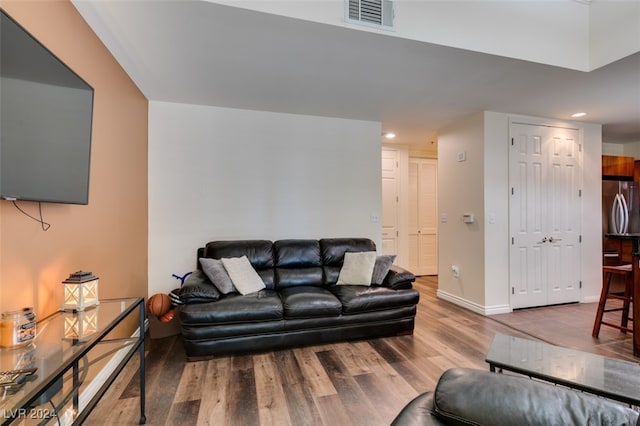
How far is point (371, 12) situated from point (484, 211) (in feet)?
8.68

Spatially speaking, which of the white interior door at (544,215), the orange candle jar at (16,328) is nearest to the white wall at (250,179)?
the white interior door at (544,215)

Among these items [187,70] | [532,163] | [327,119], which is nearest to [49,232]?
[187,70]

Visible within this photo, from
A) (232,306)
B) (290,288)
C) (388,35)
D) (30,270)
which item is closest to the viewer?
(30,270)

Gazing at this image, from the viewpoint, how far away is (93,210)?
6.55ft

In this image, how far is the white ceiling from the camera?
188cm

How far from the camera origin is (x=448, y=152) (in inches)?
161

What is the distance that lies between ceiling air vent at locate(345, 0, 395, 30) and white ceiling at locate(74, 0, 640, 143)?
8cm

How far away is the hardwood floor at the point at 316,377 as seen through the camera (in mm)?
1741

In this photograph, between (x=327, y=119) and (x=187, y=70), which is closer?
(x=187, y=70)

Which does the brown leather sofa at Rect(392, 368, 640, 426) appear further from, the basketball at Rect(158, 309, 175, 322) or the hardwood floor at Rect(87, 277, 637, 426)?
the basketball at Rect(158, 309, 175, 322)

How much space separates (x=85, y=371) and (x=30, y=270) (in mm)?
727

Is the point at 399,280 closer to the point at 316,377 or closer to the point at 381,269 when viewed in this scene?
the point at 381,269

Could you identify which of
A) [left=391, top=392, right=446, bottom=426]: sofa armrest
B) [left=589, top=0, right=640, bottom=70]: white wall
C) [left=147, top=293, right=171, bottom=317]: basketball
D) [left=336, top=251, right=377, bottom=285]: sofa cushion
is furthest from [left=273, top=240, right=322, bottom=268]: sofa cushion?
[left=589, top=0, right=640, bottom=70]: white wall

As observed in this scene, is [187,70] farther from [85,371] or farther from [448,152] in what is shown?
[448,152]
